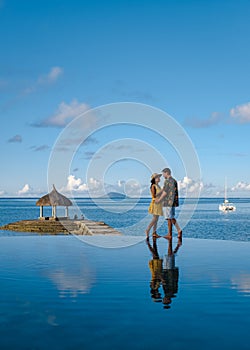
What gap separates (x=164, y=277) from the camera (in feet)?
29.3

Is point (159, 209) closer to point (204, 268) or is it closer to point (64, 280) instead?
point (204, 268)

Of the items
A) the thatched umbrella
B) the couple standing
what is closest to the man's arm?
the couple standing

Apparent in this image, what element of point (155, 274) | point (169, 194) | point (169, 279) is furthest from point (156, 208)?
point (169, 279)

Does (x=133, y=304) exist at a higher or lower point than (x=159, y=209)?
lower

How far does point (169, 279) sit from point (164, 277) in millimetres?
204

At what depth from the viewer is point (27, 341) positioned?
5.17 meters

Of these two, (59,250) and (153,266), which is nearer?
(153,266)

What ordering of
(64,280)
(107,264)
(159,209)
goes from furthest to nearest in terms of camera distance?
(159,209)
(107,264)
(64,280)

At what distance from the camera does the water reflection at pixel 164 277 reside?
7.35 m

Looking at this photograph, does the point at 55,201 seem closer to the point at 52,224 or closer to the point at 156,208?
the point at 52,224

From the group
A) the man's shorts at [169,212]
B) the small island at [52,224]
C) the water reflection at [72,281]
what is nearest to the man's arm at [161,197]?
the man's shorts at [169,212]

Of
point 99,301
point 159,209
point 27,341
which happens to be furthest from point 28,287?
point 159,209

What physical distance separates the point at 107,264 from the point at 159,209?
192 inches

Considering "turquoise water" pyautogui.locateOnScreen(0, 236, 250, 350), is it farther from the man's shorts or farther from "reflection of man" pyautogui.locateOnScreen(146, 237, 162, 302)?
the man's shorts
